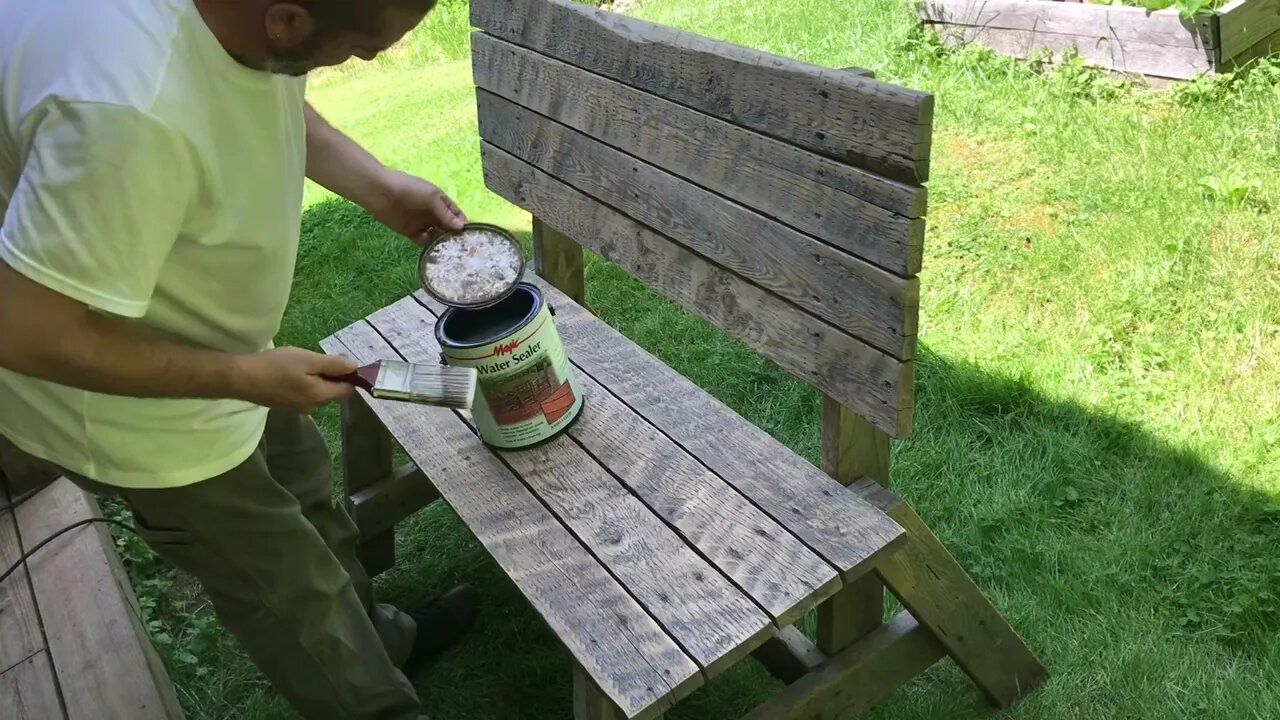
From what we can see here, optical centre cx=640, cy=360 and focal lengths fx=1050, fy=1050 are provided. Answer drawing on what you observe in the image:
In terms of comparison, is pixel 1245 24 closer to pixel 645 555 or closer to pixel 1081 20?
pixel 1081 20

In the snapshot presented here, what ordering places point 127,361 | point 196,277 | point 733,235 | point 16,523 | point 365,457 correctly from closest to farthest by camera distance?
point 127,361 < point 196,277 < point 733,235 < point 365,457 < point 16,523

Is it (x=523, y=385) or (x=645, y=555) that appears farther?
(x=523, y=385)

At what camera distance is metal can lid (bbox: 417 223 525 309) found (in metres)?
2.04

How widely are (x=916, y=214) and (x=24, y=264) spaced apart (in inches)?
49.2

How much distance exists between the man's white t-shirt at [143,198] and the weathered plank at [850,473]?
1.03 metres

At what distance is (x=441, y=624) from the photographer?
8.62 feet

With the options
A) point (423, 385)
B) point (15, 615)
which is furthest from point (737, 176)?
point (15, 615)

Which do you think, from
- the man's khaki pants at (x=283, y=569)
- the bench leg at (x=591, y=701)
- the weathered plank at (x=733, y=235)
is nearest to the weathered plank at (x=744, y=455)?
the weathered plank at (x=733, y=235)

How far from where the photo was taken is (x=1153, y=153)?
3.67m

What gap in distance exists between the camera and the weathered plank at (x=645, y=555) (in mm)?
1655

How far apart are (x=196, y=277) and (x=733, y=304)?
A: 103cm

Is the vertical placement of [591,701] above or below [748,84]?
below

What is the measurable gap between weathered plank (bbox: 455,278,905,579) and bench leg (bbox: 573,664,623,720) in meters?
0.43

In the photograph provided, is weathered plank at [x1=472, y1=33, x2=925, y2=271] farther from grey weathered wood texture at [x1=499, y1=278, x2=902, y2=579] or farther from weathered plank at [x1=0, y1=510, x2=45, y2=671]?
weathered plank at [x1=0, y1=510, x2=45, y2=671]
